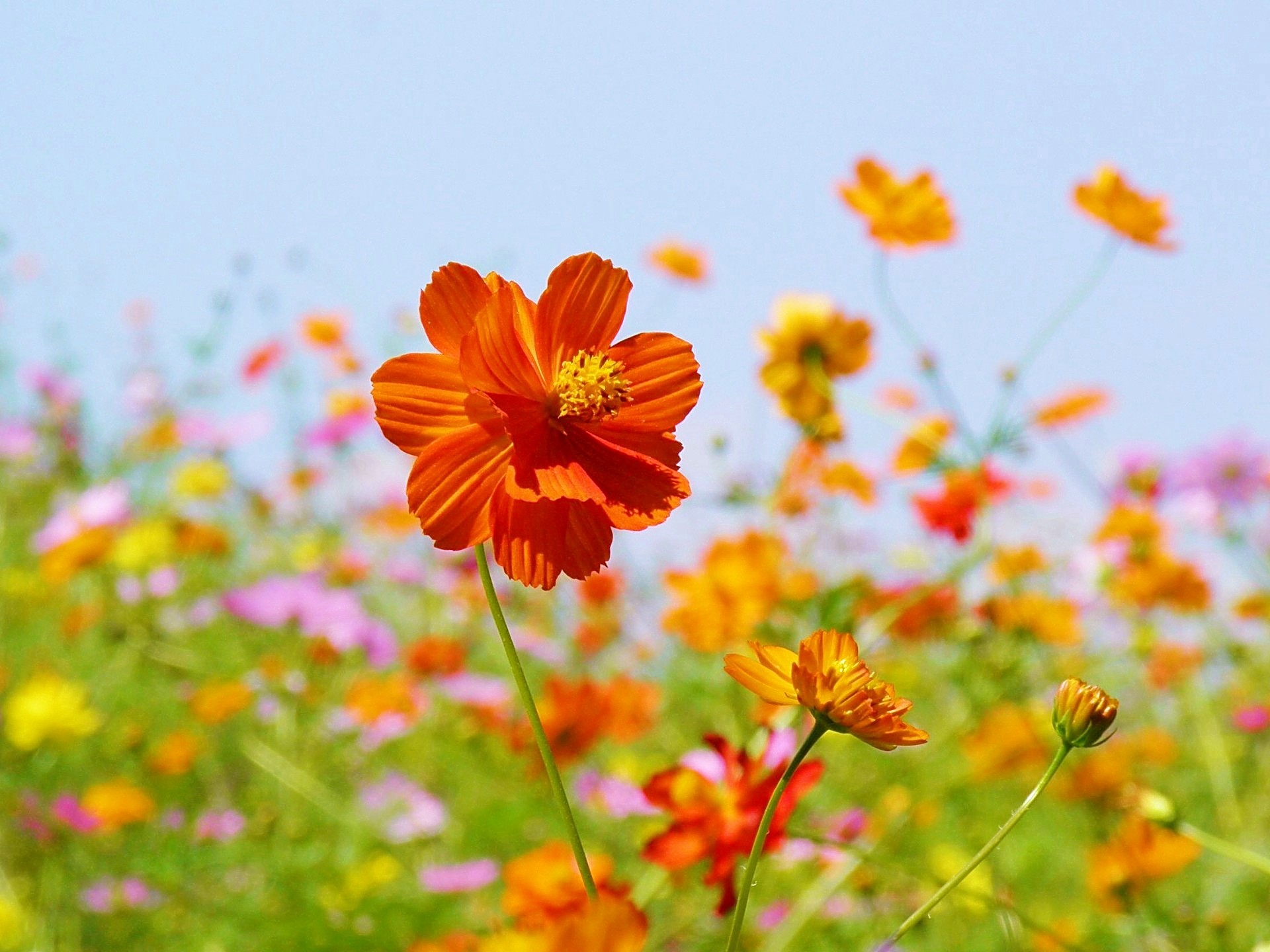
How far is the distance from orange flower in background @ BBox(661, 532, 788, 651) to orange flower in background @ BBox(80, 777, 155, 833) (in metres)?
0.60

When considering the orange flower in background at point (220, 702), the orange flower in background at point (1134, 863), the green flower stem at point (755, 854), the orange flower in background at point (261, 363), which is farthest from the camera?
the orange flower in background at point (261, 363)

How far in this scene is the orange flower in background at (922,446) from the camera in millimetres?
891

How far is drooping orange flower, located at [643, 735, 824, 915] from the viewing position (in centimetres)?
51

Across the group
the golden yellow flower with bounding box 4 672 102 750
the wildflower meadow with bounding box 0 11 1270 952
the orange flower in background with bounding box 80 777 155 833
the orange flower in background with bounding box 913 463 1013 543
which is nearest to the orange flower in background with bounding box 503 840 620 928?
the wildflower meadow with bounding box 0 11 1270 952

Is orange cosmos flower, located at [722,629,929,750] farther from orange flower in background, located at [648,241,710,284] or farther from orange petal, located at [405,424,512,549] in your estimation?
orange flower in background, located at [648,241,710,284]

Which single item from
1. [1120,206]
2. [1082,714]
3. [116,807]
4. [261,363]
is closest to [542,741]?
[1082,714]

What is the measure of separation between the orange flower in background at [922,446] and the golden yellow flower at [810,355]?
73 millimetres

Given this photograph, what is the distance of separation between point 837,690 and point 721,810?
0.74ft

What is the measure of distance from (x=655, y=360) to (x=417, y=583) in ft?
5.21

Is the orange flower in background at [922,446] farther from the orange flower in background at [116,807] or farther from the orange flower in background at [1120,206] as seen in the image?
the orange flower in background at [116,807]

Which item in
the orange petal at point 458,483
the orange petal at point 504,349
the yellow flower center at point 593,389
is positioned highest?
the orange petal at point 504,349

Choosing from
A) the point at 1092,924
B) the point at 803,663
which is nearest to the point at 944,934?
the point at 1092,924

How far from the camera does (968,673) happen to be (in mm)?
1062

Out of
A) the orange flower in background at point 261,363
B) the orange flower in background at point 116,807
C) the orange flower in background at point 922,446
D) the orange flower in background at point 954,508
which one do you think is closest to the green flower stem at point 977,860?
the orange flower in background at point 922,446
